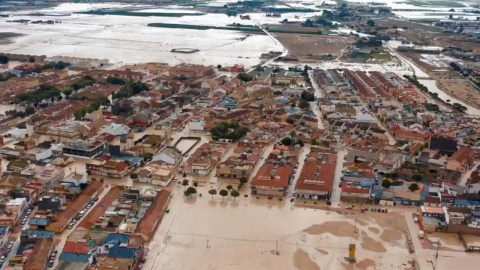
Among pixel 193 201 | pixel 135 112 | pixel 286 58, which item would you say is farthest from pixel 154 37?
pixel 193 201

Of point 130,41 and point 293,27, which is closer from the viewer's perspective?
point 130,41

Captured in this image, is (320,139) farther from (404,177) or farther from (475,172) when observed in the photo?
(475,172)

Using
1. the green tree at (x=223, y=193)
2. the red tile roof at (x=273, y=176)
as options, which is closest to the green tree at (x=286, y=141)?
the red tile roof at (x=273, y=176)

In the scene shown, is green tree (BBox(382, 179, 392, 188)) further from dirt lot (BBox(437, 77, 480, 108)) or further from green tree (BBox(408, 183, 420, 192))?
dirt lot (BBox(437, 77, 480, 108))

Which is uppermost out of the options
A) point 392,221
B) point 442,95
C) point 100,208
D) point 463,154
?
point 463,154

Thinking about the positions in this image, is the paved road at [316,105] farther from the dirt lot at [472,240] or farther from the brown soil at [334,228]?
the dirt lot at [472,240]

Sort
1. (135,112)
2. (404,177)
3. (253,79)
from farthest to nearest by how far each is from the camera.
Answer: (253,79) → (135,112) → (404,177)

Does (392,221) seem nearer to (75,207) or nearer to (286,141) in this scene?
(286,141)

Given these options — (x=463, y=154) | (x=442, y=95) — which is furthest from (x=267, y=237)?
(x=442, y=95)
